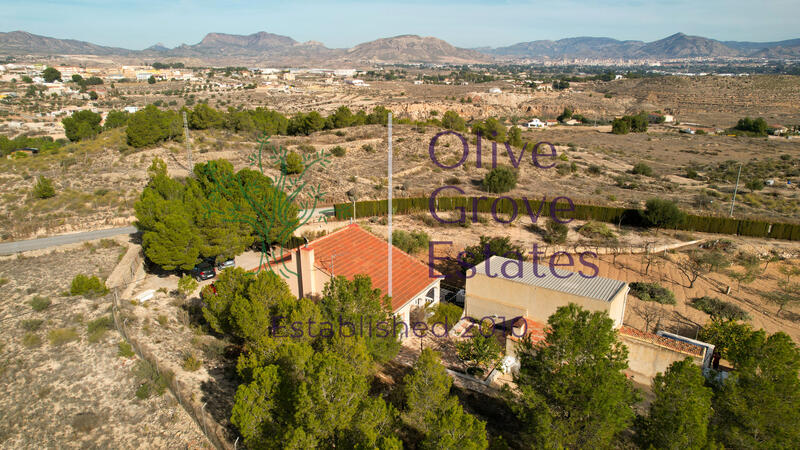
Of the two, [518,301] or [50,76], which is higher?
[50,76]

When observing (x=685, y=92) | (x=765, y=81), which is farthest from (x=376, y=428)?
(x=765, y=81)

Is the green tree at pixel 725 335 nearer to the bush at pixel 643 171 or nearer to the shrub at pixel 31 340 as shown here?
the shrub at pixel 31 340

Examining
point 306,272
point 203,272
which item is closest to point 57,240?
point 203,272

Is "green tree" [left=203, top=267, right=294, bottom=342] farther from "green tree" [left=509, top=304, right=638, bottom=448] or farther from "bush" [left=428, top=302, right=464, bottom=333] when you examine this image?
"green tree" [left=509, top=304, right=638, bottom=448]

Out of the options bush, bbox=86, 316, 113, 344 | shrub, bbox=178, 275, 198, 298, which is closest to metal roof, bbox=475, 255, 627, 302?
shrub, bbox=178, 275, 198, 298

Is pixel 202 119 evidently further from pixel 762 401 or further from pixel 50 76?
pixel 50 76
